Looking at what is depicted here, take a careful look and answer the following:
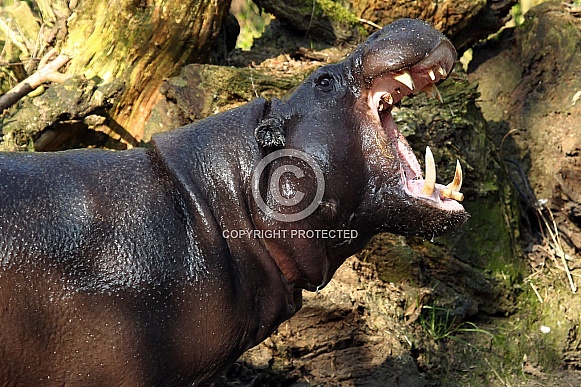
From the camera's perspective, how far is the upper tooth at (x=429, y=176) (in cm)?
268

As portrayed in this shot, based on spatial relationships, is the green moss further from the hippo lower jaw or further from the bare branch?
the hippo lower jaw

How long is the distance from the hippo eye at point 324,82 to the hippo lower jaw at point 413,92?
0.47 ft

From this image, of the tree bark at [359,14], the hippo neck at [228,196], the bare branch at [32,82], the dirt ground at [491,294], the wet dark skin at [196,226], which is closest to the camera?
the wet dark skin at [196,226]

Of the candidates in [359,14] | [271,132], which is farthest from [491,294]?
[271,132]

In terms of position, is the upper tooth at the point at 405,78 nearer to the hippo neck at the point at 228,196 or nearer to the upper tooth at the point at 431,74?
the upper tooth at the point at 431,74

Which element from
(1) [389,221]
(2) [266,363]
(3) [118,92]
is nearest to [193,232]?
(1) [389,221]

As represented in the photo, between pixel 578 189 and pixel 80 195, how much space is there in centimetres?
359

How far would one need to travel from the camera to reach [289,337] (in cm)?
400

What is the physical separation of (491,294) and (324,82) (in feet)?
7.52

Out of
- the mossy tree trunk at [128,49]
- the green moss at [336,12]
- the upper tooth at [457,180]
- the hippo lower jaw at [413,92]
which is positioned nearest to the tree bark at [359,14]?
the green moss at [336,12]

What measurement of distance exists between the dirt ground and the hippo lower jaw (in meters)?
1.39

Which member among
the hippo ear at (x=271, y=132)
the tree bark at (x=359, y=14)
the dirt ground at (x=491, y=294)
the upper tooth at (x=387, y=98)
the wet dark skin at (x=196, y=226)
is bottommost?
the dirt ground at (x=491, y=294)

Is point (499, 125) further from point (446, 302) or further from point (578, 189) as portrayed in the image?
point (446, 302)

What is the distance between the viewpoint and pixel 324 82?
274 centimetres
